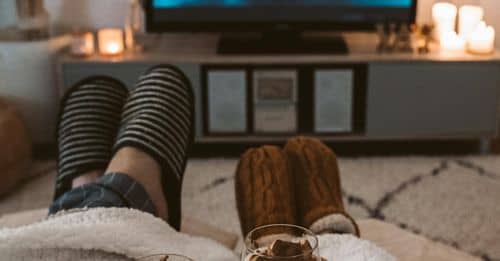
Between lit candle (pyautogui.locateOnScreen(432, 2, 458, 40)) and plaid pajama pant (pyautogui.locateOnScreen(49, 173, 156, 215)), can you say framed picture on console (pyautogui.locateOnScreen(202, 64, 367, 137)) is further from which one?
plaid pajama pant (pyautogui.locateOnScreen(49, 173, 156, 215))

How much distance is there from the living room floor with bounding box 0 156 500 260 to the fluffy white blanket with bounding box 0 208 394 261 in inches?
35.8

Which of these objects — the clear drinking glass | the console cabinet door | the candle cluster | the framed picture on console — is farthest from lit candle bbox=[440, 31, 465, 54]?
the clear drinking glass

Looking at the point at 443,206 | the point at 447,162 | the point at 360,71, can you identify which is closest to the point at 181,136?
the point at 443,206

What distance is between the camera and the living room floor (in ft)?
6.62

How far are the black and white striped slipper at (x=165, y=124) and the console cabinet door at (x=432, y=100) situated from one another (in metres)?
1.03

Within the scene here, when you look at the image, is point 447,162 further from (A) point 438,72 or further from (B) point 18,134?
(B) point 18,134

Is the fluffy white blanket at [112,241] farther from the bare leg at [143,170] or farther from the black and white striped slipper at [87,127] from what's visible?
the black and white striped slipper at [87,127]

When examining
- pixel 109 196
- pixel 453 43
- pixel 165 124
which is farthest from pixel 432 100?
pixel 109 196

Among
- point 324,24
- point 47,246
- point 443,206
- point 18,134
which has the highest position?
Result: point 324,24

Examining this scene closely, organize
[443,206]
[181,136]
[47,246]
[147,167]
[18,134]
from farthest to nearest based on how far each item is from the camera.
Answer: [18,134]
[443,206]
[181,136]
[147,167]
[47,246]

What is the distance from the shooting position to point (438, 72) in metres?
2.55

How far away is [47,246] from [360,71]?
177 centimetres

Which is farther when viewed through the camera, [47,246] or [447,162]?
[447,162]

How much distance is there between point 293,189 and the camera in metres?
1.43
